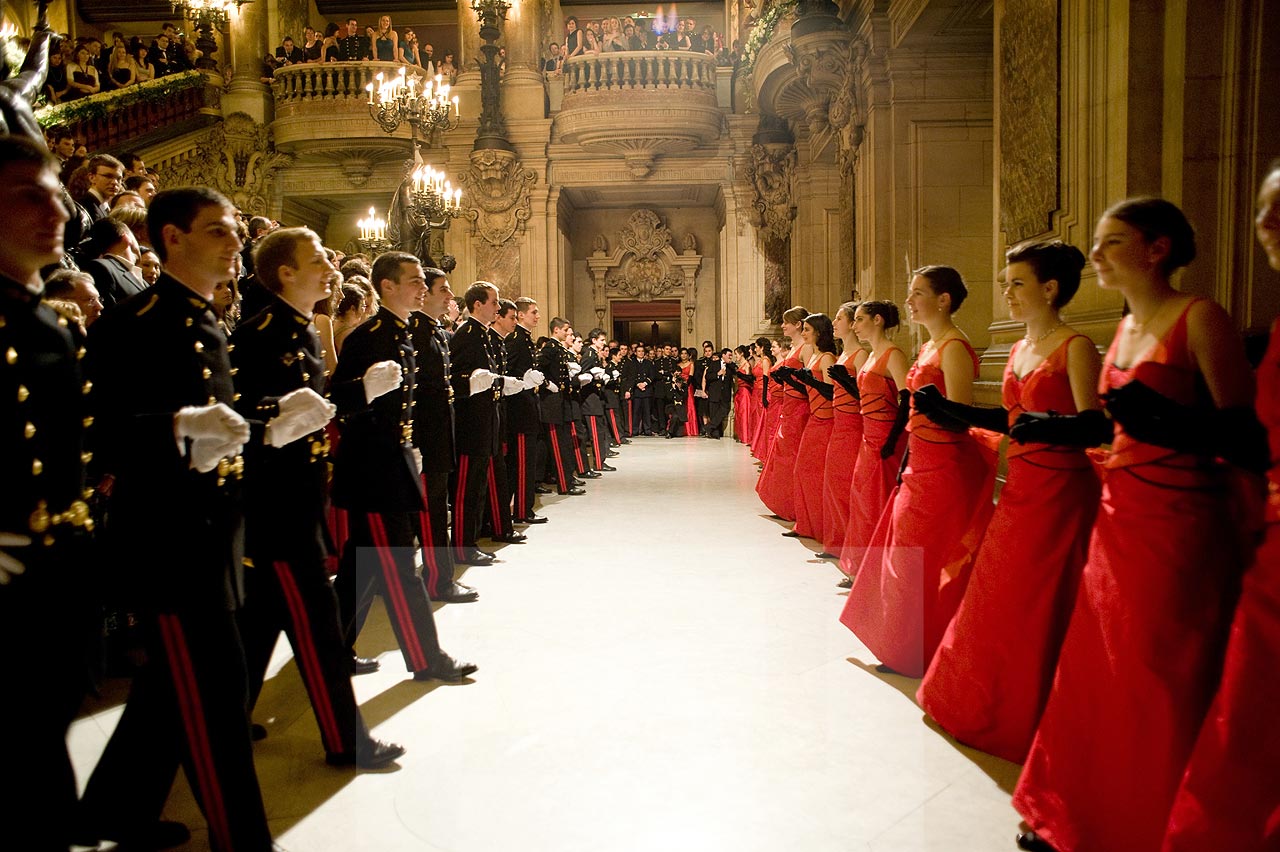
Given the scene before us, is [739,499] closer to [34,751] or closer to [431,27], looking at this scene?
[34,751]

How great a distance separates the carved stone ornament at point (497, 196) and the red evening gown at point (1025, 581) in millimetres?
14808

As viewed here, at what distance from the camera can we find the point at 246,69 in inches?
689

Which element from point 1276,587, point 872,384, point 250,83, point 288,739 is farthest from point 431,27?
point 1276,587

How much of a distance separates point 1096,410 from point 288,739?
9.07 ft

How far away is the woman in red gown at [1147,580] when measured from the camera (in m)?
2.09

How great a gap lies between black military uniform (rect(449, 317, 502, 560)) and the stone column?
1431 cm

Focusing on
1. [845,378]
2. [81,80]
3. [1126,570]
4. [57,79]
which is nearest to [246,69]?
[81,80]

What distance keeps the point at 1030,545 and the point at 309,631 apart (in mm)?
2186

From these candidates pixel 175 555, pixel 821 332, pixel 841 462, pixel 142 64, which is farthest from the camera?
pixel 142 64

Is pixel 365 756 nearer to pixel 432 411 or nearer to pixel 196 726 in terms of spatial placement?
pixel 196 726

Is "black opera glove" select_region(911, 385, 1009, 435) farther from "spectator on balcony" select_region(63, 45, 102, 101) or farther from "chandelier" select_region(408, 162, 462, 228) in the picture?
"spectator on balcony" select_region(63, 45, 102, 101)

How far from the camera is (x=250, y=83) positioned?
17438 millimetres

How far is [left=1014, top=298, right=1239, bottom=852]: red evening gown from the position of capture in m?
2.10

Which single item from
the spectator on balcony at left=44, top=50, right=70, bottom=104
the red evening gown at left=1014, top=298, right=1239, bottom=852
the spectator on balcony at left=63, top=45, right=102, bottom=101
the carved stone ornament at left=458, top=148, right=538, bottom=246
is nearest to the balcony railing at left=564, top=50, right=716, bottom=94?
the carved stone ornament at left=458, top=148, right=538, bottom=246
